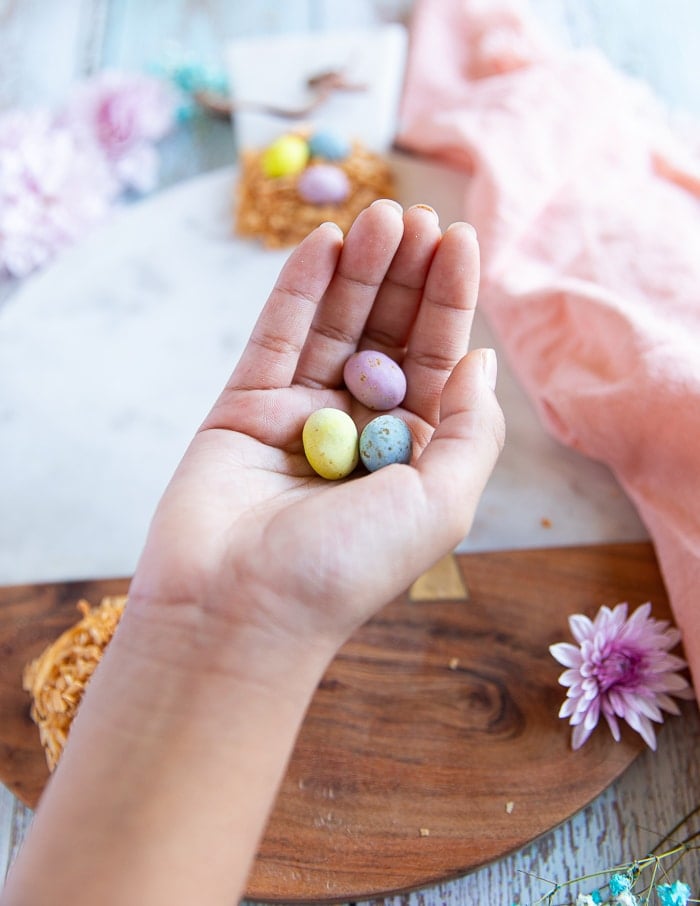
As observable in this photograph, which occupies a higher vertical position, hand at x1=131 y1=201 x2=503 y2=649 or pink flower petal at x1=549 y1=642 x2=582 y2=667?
hand at x1=131 y1=201 x2=503 y2=649

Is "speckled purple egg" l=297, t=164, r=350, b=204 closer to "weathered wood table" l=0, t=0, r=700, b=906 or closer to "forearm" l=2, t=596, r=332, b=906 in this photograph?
"weathered wood table" l=0, t=0, r=700, b=906

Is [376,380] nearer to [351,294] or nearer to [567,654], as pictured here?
[351,294]

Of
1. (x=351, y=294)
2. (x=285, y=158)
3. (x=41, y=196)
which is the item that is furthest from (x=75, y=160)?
(x=351, y=294)

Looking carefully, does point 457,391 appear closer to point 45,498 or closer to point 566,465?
point 566,465

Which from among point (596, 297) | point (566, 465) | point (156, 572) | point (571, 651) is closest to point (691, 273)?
point (596, 297)

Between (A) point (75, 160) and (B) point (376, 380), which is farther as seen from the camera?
(A) point (75, 160)

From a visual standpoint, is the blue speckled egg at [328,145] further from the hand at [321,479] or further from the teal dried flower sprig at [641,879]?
the teal dried flower sprig at [641,879]

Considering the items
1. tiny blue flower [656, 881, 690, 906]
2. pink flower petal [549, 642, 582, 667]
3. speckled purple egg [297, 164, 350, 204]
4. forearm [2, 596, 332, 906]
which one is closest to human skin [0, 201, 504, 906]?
forearm [2, 596, 332, 906]
